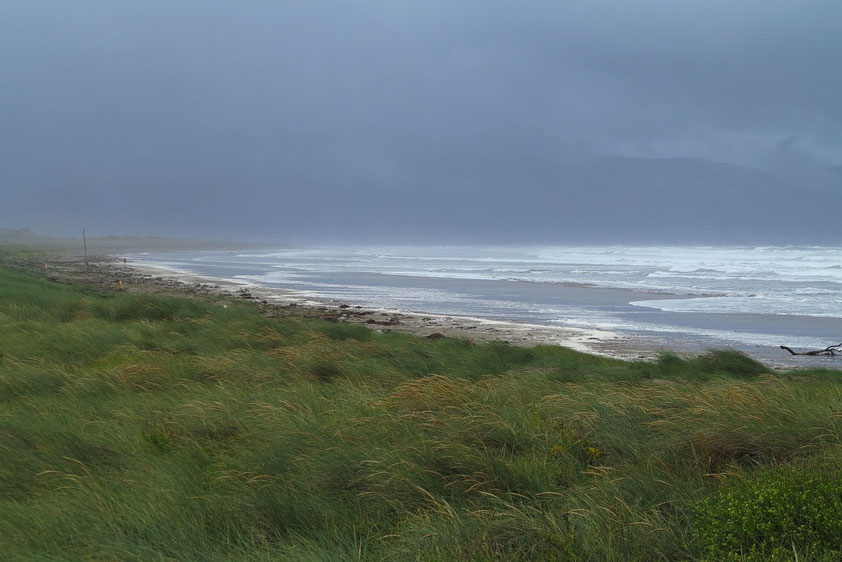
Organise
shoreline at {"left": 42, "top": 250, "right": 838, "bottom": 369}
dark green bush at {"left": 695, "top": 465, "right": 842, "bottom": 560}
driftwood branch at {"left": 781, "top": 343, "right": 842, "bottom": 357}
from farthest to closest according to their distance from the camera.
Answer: shoreline at {"left": 42, "top": 250, "right": 838, "bottom": 369}, driftwood branch at {"left": 781, "top": 343, "right": 842, "bottom": 357}, dark green bush at {"left": 695, "top": 465, "right": 842, "bottom": 560}

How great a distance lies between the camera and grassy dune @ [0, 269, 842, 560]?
338 centimetres

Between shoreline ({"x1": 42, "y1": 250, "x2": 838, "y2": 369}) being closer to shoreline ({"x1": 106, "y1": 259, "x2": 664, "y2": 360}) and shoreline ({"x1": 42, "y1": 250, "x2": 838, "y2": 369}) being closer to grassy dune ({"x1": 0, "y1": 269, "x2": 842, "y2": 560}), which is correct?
shoreline ({"x1": 106, "y1": 259, "x2": 664, "y2": 360})

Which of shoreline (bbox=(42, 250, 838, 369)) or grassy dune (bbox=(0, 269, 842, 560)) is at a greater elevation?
grassy dune (bbox=(0, 269, 842, 560))

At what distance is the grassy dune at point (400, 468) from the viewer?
3381 mm

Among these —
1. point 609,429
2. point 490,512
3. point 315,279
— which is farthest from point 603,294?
point 490,512

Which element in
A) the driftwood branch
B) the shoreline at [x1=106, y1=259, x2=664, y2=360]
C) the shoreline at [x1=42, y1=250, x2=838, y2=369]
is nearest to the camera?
the driftwood branch

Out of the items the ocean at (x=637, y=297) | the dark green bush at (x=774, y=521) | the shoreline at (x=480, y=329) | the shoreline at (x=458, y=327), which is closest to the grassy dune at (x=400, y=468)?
the dark green bush at (x=774, y=521)

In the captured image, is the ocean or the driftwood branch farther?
the ocean

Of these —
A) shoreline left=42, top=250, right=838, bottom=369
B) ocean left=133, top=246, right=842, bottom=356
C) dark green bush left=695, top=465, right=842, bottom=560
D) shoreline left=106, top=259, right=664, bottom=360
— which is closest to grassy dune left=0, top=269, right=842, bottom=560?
dark green bush left=695, top=465, right=842, bottom=560

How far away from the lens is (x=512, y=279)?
40531mm

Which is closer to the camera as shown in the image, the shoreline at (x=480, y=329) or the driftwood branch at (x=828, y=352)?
the driftwood branch at (x=828, y=352)

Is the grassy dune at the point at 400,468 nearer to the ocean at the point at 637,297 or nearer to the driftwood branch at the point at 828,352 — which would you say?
the driftwood branch at the point at 828,352

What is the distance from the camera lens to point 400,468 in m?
4.34

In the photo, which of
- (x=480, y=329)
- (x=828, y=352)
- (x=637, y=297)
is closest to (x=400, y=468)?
(x=828, y=352)
